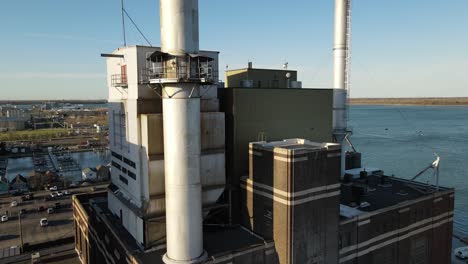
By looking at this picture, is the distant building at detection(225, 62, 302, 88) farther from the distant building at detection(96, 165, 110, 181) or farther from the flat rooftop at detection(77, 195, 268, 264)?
the distant building at detection(96, 165, 110, 181)

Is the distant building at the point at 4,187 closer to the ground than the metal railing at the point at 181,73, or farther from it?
closer to the ground

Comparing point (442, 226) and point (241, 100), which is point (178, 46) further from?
point (442, 226)

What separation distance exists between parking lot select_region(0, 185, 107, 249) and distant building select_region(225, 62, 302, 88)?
36467 millimetres

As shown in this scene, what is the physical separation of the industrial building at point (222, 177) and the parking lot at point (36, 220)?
21.2 m

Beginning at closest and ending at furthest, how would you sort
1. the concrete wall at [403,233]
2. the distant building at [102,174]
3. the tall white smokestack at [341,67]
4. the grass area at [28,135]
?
the concrete wall at [403,233] → the tall white smokestack at [341,67] → the distant building at [102,174] → the grass area at [28,135]

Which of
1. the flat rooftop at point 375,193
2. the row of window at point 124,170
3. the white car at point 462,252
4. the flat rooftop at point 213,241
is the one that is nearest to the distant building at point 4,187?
the flat rooftop at point 213,241

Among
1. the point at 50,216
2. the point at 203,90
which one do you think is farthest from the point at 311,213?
the point at 50,216

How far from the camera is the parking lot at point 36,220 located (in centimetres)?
4912

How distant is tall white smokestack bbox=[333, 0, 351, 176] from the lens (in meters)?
41.5

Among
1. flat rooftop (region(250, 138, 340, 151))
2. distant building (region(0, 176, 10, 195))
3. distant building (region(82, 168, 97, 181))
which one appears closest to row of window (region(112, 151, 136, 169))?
flat rooftop (region(250, 138, 340, 151))

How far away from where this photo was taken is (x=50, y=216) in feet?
191

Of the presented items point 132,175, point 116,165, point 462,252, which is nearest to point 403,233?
point 462,252

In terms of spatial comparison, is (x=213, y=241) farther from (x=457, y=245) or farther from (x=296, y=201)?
(x=457, y=245)

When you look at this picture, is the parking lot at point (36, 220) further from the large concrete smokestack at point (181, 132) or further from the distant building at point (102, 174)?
the large concrete smokestack at point (181, 132)
